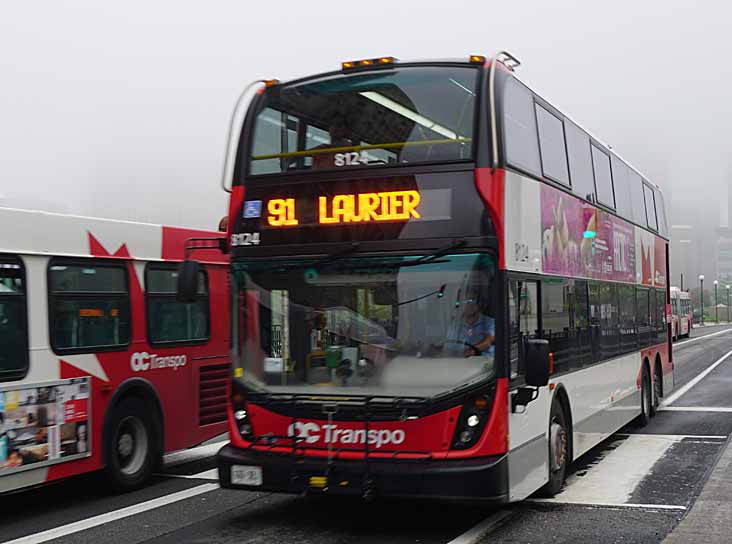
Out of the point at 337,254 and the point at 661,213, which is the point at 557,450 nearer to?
the point at 337,254

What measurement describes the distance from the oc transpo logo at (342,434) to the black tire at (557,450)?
6.77ft

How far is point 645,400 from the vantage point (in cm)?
1467

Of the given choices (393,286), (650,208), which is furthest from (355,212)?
(650,208)

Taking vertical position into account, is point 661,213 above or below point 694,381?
above

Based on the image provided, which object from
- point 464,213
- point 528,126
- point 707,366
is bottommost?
point 707,366

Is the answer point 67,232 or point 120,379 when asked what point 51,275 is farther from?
point 120,379

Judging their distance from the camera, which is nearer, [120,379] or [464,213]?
[464,213]

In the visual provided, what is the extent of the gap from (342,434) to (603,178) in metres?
6.17

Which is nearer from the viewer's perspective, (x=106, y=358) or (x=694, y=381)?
(x=106, y=358)

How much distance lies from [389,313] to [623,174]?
291 inches

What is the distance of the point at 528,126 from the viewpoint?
8.48 m

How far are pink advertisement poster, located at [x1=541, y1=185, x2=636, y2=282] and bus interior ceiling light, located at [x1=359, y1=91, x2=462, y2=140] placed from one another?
5.18 ft

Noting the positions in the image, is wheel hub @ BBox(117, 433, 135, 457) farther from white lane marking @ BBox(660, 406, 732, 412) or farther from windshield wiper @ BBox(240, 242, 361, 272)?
white lane marking @ BBox(660, 406, 732, 412)

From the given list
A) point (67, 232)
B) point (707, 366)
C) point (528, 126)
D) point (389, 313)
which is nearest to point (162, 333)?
point (67, 232)
